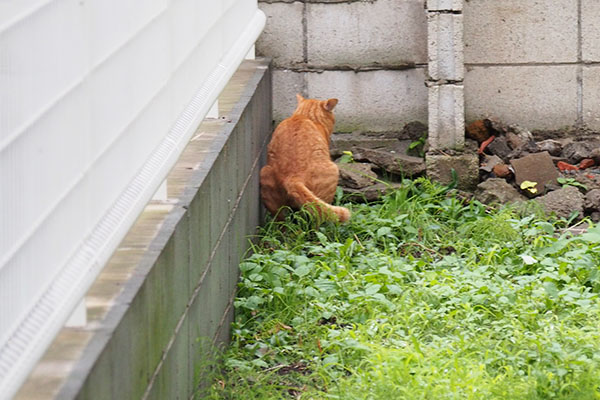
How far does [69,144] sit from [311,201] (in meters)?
3.28

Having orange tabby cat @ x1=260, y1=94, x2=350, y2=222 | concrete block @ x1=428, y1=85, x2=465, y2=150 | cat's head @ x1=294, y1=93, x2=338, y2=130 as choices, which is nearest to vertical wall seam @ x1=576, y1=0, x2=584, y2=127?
concrete block @ x1=428, y1=85, x2=465, y2=150

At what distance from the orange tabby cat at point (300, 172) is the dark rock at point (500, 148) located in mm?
1267

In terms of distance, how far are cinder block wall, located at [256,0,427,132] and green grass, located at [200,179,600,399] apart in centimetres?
107

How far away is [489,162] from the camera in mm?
6156

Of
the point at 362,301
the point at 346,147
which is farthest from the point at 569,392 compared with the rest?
the point at 346,147

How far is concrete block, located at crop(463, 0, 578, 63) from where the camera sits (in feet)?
20.7

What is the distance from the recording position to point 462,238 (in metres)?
5.21

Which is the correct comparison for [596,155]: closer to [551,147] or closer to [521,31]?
[551,147]

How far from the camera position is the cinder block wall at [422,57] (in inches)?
249

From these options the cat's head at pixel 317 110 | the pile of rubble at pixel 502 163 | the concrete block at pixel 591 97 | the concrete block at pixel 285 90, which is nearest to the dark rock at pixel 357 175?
the pile of rubble at pixel 502 163

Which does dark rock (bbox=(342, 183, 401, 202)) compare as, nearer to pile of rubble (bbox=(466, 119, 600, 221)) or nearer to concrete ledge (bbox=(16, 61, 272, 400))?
pile of rubble (bbox=(466, 119, 600, 221))

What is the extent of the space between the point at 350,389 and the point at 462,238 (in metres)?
2.14

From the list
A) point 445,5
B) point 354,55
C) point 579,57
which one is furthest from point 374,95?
point 579,57

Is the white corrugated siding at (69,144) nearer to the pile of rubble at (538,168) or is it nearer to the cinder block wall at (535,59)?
the pile of rubble at (538,168)
